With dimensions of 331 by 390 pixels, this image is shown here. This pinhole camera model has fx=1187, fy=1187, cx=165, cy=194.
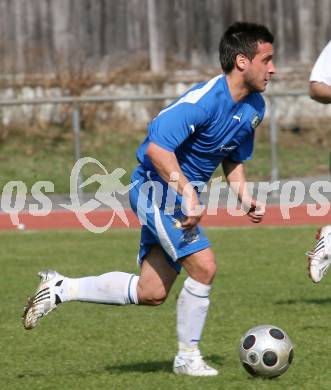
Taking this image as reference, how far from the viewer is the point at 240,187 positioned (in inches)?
298

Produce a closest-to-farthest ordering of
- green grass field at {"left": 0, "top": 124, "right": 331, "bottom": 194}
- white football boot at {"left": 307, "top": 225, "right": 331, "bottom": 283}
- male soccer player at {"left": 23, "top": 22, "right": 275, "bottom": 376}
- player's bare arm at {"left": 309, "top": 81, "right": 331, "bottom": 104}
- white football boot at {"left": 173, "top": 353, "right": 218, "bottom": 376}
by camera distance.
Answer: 1. male soccer player at {"left": 23, "top": 22, "right": 275, "bottom": 376}
2. white football boot at {"left": 173, "top": 353, "right": 218, "bottom": 376}
3. white football boot at {"left": 307, "top": 225, "right": 331, "bottom": 283}
4. player's bare arm at {"left": 309, "top": 81, "right": 331, "bottom": 104}
5. green grass field at {"left": 0, "top": 124, "right": 331, "bottom": 194}

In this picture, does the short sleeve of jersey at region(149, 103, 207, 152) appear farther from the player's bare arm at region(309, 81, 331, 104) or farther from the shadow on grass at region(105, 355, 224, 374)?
the player's bare arm at region(309, 81, 331, 104)

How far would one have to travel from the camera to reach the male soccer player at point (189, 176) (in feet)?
22.3

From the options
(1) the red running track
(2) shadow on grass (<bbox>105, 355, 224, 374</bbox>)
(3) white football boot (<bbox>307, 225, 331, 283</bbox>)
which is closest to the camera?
(2) shadow on grass (<bbox>105, 355, 224, 374</bbox>)

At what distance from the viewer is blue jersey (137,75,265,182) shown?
6809 mm

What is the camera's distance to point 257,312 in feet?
31.6

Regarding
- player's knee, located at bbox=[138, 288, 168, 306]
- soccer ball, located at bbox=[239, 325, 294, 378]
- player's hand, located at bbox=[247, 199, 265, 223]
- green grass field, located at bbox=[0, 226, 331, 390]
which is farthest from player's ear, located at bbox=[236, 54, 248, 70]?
green grass field, located at bbox=[0, 226, 331, 390]

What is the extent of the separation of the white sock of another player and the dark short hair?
1.31 meters

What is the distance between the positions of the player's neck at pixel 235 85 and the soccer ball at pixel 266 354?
1.44 m

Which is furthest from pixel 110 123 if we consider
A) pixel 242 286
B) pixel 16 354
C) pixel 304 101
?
pixel 16 354

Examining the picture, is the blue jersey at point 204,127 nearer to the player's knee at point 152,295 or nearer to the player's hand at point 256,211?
the player's hand at point 256,211

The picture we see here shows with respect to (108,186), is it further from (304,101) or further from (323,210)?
(304,101)

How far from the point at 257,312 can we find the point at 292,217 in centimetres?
739

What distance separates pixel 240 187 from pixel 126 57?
17.2 meters
